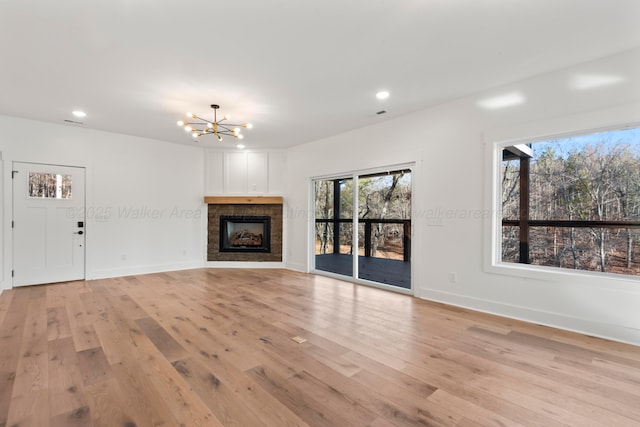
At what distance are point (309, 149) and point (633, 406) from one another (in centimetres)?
552

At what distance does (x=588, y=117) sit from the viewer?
2949 millimetres

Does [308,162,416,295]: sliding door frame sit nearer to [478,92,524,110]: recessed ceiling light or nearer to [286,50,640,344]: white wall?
[286,50,640,344]: white wall

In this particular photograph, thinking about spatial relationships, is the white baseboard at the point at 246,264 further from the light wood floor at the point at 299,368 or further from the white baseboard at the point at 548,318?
the white baseboard at the point at 548,318

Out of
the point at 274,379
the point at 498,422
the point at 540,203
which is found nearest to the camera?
the point at 498,422

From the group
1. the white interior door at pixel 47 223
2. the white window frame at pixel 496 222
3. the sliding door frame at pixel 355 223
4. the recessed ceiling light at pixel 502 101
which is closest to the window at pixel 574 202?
the white window frame at pixel 496 222

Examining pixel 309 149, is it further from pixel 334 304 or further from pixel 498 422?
pixel 498 422

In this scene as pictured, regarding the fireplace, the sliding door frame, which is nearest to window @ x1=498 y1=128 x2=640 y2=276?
the sliding door frame

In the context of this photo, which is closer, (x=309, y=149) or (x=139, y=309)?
(x=139, y=309)

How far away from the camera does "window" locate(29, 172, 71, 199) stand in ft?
16.0

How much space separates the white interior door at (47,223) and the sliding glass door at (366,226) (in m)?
4.36

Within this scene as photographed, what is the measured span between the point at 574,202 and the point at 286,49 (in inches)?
135

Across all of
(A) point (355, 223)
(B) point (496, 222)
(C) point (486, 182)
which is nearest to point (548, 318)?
(B) point (496, 222)

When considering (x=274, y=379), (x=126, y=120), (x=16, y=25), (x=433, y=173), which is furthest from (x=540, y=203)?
(x=126, y=120)

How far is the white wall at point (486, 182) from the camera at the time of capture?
284 centimetres
